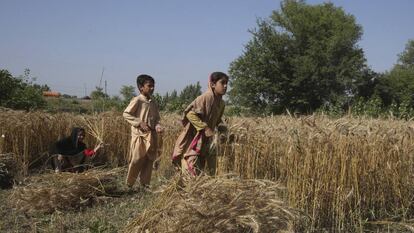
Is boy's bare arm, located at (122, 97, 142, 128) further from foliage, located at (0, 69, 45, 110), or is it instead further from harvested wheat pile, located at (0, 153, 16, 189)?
foliage, located at (0, 69, 45, 110)

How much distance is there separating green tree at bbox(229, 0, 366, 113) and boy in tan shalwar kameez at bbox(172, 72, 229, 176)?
25.4 meters

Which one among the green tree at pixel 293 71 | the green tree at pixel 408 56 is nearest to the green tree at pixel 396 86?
the green tree at pixel 293 71

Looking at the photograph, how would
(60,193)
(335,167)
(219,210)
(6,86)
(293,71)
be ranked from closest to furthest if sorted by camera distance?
(219,210), (335,167), (60,193), (6,86), (293,71)

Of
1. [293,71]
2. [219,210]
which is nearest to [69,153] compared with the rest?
[219,210]

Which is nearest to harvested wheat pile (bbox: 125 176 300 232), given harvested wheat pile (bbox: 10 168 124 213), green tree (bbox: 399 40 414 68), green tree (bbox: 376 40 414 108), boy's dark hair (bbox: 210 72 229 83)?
boy's dark hair (bbox: 210 72 229 83)

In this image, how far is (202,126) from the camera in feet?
14.7

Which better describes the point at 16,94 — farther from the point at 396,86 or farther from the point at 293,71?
the point at 396,86

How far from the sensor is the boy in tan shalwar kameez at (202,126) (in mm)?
4551

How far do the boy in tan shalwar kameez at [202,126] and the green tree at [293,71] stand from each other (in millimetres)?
25433

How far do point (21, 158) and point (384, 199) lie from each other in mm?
6039

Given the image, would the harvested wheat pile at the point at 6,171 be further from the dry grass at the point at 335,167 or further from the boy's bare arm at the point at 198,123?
the dry grass at the point at 335,167

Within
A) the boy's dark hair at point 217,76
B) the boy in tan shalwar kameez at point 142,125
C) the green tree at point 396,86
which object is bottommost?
the boy in tan shalwar kameez at point 142,125

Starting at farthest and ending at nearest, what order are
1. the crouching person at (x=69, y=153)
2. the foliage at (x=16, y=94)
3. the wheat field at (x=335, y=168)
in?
1. the foliage at (x=16, y=94)
2. the crouching person at (x=69, y=153)
3. the wheat field at (x=335, y=168)

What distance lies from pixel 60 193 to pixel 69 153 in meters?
2.32
